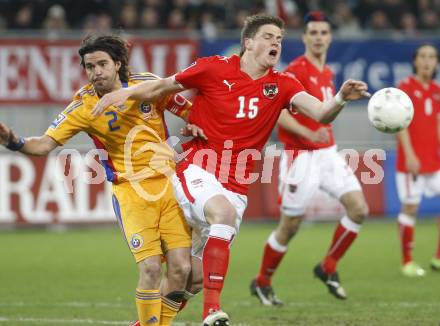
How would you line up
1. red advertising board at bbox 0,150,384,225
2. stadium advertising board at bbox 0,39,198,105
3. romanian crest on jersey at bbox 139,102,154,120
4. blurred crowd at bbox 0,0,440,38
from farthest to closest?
blurred crowd at bbox 0,0,440,38
stadium advertising board at bbox 0,39,198,105
red advertising board at bbox 0,150,384,225
romanian crest on jersey at bbox 139,102,154,120

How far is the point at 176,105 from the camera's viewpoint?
24.2ft

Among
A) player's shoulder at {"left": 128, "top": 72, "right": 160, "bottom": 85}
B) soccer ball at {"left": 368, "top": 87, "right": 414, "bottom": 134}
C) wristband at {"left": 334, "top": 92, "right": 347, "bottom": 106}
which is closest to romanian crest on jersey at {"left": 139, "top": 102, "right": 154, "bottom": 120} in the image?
player's shoulder at {"left": 128, "top": 72, "right": 160, "bottom": 85}

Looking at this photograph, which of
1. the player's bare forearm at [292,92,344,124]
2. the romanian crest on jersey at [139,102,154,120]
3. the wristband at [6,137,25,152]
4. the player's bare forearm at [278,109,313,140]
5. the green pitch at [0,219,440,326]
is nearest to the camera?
the player's bare forearm at [292,92,344,124]

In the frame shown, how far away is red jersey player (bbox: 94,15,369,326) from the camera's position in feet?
22.6

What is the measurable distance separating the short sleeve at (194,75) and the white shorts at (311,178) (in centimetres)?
264

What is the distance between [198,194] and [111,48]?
1.32 metres

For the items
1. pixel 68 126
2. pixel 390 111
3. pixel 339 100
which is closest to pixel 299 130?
pixel 390 111

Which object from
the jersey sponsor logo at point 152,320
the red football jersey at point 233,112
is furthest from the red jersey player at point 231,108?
the jersey sponsor logo at point 152,320

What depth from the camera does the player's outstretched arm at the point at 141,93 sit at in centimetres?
671

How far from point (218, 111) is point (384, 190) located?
32.6 ft

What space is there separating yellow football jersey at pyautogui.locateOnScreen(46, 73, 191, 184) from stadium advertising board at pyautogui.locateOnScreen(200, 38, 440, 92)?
9.70 meters

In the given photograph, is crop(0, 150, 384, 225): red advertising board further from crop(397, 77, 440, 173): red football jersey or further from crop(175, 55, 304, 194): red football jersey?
crop(175, 55, 304, 194): red football jersey

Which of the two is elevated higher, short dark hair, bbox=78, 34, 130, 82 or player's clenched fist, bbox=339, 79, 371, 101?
short dark hair, bbox=78, 34, 130, 82

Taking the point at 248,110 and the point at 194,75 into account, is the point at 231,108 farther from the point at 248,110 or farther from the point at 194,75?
the point at 194,75
